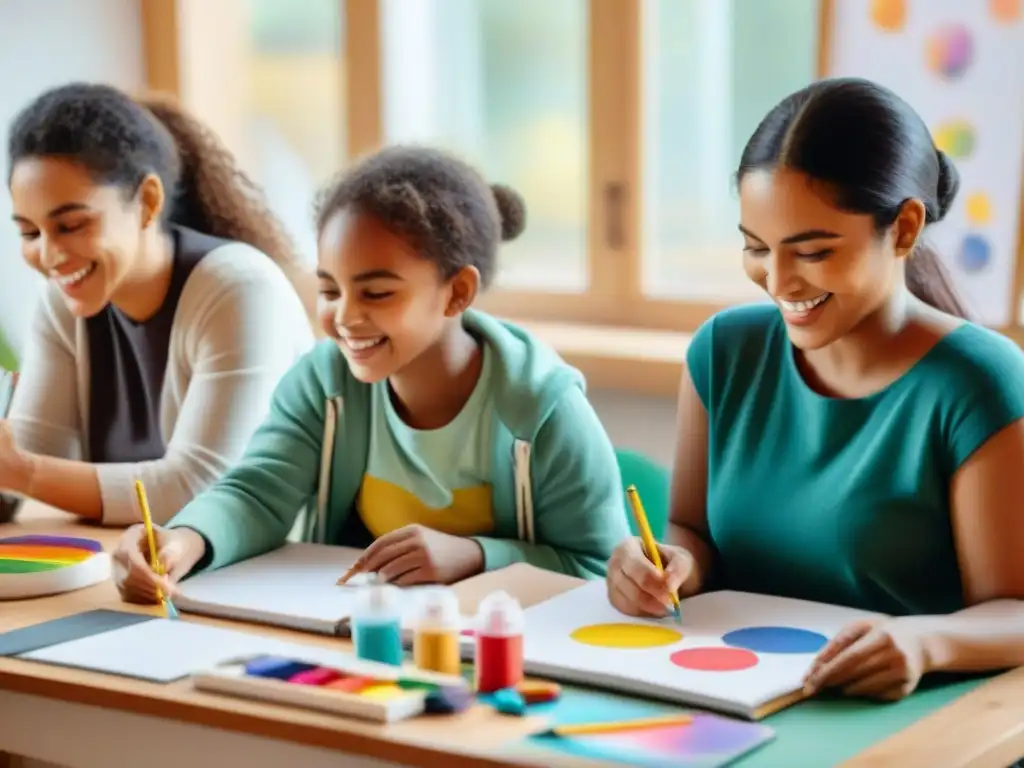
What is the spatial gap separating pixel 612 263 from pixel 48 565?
56.6 inches

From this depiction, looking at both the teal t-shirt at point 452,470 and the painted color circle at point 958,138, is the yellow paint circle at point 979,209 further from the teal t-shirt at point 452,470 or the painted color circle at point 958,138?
the teal t-shirt at point 452,470

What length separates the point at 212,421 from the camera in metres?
2.06

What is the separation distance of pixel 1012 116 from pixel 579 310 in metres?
0.92

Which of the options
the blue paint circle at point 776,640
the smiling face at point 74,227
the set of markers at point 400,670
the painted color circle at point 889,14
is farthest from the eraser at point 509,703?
the painted color circle at point 889,14

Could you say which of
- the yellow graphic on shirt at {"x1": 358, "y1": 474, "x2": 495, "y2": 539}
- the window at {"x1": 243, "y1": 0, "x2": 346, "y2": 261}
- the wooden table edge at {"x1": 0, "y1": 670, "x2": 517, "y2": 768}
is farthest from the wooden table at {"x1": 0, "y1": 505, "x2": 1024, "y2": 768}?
the window at {"x1": 243, "y1": 0, "x2": 346, "y2": 261}

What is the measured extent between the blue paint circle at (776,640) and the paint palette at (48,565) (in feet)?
2.44

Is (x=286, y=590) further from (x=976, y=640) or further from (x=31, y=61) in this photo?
(x=31, y=61)

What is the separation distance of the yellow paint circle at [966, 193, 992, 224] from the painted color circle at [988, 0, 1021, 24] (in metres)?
0.26

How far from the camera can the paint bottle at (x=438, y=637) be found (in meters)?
1.40

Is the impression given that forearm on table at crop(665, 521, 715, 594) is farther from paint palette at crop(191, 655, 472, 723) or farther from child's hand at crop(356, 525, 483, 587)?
paint palette at crop(191, 655, 472, 723)

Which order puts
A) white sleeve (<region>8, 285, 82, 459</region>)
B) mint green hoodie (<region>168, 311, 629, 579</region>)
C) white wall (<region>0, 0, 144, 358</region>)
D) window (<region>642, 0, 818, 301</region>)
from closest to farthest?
mint green hoodie (<region>168, 311, 629, 579</region>), white sleeve (<region>8, 285, 82, 459</region>), window (<region>642, 0, 818, 301</region>), white wall (<region>0, 0, 144, 358</region>)

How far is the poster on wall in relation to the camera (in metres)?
2.40

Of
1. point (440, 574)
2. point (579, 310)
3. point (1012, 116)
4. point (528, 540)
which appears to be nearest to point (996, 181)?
point (1012, 116)

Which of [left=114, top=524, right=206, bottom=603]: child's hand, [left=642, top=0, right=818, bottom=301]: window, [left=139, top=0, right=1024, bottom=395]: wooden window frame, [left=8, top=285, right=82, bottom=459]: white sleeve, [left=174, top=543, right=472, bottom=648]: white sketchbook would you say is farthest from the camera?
[left=642, top=0, right=818, bottom=301]: window
